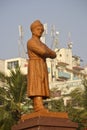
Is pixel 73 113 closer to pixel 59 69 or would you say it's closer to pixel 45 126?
pixel 45 126

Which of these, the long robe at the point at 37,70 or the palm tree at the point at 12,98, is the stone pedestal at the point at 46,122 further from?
the palm tree at the point at 12,98

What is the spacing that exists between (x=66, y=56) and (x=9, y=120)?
43.9 meters

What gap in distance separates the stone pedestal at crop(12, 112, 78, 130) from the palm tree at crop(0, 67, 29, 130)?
36.7ft

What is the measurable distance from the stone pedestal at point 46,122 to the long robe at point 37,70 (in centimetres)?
72

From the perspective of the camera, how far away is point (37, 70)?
11.8 meters

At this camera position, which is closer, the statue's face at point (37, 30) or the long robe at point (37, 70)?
the long robe at point (37, 70)

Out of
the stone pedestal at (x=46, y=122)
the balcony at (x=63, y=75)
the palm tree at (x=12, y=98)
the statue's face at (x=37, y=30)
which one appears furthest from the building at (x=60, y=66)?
the stone pedestal at (x=46, y=122)

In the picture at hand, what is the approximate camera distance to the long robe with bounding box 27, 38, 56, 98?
1172 cm

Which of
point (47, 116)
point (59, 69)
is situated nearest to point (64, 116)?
point (47, 116)

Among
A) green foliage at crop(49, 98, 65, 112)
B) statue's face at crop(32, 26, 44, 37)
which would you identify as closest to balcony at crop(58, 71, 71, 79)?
green foliage at crop(49, 98, 65, 112)

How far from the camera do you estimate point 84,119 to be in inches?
966

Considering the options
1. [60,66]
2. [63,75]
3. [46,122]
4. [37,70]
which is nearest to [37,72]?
[37,70]

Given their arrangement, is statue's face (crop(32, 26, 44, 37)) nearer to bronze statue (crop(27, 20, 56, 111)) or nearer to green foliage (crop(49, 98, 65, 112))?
bronze statue (crop(27, 20, 56, 111))

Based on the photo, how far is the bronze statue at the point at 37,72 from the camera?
38.4 ft
